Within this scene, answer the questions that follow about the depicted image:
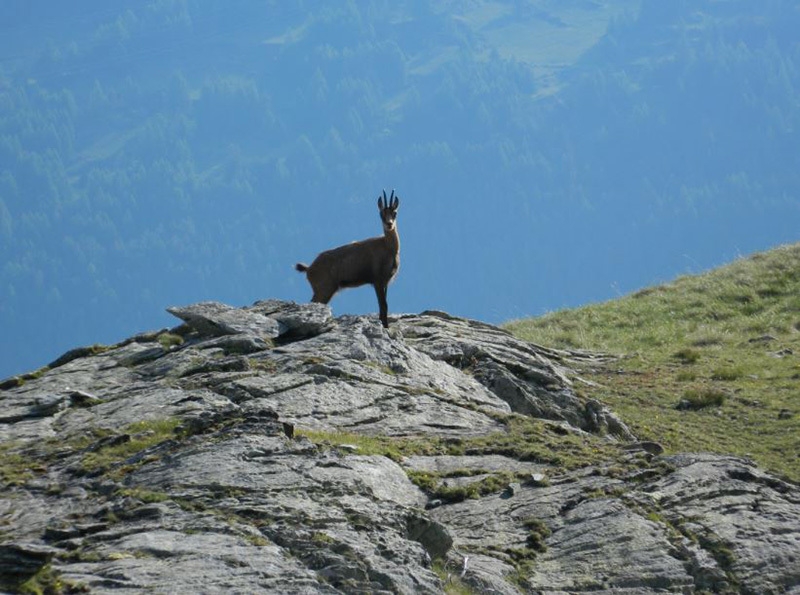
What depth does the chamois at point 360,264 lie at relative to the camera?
84.5 feet

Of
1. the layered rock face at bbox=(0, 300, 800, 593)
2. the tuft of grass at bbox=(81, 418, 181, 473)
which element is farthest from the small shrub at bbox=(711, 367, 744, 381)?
the tuft of grass at bbox=(81, 418, 181, 473)

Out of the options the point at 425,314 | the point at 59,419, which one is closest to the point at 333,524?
the point at 59,419

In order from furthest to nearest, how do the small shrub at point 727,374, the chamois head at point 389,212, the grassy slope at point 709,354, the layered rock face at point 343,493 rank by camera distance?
the chamois head at point 389,212, the small shrub at point 727,374, the grassy slope at point 709,354, the layered rock face at point 343,493

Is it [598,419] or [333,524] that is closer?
[333,524]

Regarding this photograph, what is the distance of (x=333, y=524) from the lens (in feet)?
36.8

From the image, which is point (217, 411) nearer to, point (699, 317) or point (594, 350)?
point (594, 350)

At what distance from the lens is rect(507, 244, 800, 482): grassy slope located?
60.5ft

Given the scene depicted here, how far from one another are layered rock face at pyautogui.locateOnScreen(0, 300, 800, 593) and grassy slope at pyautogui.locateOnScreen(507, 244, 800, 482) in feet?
6.44

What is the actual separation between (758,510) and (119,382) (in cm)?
899

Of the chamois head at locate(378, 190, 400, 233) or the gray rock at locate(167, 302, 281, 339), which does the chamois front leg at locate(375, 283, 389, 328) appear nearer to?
the chamois head at locate(378, 190, 400, 233)

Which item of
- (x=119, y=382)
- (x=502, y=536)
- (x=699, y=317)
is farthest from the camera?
(x=699, y=317)

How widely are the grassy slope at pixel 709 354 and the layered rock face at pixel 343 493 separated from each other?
1963 mm

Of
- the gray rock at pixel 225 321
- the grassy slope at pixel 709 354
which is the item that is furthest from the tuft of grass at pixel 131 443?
the grassy slope at pixel 709 354

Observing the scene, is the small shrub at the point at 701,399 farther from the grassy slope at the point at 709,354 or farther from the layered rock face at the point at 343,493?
the layered rock face at the point at 343,493
